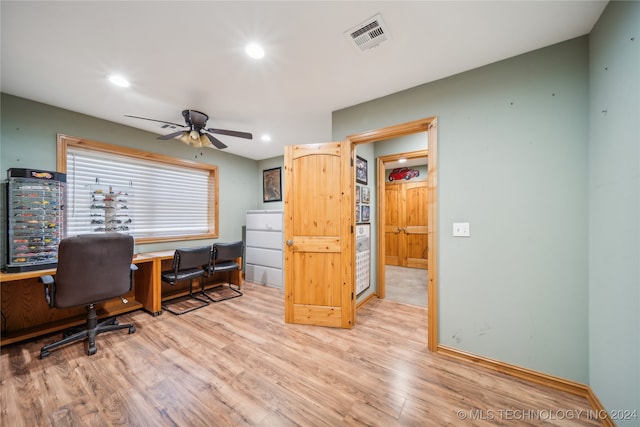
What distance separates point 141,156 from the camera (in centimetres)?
332

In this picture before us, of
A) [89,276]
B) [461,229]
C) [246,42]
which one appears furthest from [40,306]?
[461,229]

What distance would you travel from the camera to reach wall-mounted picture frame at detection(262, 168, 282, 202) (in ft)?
15.9

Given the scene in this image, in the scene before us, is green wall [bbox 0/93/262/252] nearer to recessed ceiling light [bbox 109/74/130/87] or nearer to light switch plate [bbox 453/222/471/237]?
recessed ceiling light [bbox 109/74/130/87]

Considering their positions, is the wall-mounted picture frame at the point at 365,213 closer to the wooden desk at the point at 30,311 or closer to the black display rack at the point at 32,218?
the wooden desk at the point at 30,311

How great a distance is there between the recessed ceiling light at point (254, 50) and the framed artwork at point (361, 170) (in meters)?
1.74

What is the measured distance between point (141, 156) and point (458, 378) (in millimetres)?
4516

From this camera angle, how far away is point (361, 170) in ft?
10.7

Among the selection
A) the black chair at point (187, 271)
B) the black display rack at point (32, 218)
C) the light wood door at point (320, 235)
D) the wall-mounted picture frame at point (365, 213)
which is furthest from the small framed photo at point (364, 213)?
the black display rack at point (32, 218)

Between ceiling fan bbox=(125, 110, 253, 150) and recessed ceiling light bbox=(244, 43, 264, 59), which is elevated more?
recessed ceiling light bbox=(244, 43, 264, 59)

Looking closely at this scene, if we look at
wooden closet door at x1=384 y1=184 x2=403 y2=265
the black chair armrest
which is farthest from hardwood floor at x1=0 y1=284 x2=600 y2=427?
wooden closet door at x1=384 y1=184 x2=403 y2=265

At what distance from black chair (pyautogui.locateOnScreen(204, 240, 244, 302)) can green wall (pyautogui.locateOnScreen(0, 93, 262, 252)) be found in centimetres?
76

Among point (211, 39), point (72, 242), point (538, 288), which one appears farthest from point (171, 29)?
point (538, 288)

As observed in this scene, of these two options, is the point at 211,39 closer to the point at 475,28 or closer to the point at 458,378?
the point at 475,28

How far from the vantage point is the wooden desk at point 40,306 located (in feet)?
7.34
